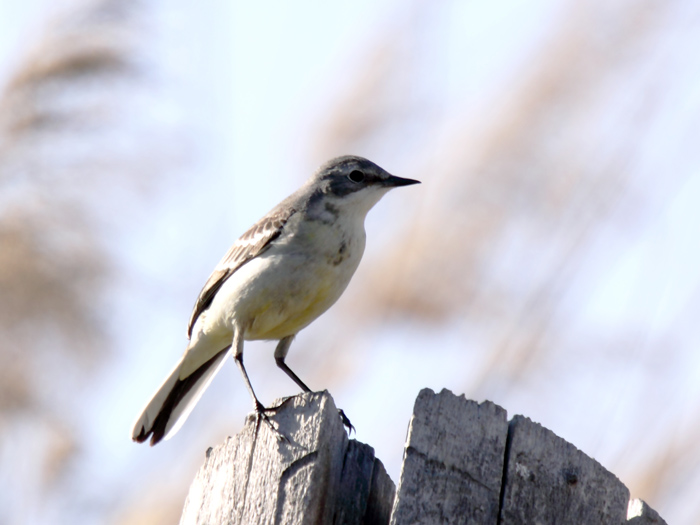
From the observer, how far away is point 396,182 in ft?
17.5

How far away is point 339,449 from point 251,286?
2.20 m

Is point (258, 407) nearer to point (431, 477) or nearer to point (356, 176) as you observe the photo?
point (431, 477)

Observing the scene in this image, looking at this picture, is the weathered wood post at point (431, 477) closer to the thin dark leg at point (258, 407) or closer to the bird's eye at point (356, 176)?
the thin dark leg at point (258, 407)

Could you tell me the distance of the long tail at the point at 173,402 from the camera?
5016mm

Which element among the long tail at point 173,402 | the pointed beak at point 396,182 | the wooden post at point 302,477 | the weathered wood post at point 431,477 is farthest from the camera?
the pointed beak at point 396,182

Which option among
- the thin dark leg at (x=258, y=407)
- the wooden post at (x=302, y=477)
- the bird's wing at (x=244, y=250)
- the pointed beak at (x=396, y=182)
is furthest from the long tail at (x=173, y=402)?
the wooden post at (x=302, y=477)

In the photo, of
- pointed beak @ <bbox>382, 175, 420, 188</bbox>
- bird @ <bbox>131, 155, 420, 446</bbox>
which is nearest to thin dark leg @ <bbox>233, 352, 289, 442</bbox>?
bird @ <bbox>131, 155, 420, 446</bbox>

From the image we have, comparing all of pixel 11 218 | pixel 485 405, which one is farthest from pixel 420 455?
pixel 11 218

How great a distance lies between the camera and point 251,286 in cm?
463

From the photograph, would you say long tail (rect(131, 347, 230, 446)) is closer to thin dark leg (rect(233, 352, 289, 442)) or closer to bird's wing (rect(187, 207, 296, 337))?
bird's wing (rect(187, 207, 296, 337))

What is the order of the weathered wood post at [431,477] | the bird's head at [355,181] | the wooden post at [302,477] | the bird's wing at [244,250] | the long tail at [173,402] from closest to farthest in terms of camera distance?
1. the weathered wood post at [431,477]
2. the wooden post at [302,477]
3. the bird's wing at [244,250]
4. the long tail at [173,402]
5. the bird's head at [355,181]

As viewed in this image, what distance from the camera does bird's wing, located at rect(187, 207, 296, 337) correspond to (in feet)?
15.8

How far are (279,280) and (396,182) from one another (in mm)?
1192

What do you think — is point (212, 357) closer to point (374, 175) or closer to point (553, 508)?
point (374, 175)
